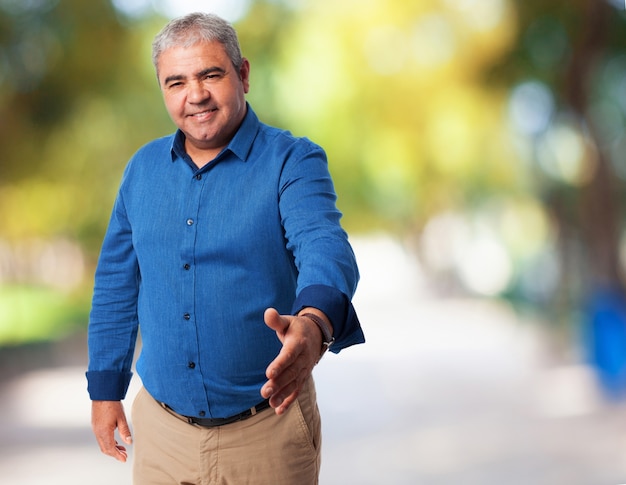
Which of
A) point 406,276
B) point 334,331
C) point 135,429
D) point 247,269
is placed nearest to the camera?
point 334,331

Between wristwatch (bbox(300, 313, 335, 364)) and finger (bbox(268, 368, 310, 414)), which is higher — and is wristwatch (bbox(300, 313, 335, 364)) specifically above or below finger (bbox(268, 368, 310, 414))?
above

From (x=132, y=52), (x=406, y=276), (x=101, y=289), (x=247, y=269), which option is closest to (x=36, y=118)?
(x=132, y=52)

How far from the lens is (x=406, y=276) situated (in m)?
4.43

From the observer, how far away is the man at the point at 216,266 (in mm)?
1431

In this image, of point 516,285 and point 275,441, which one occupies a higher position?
point 516,285

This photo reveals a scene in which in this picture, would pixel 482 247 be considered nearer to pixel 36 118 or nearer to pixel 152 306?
pixel 36 118

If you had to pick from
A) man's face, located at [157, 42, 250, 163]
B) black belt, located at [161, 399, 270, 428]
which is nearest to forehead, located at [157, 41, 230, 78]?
man's face, located at [157, 42, 250, 163]

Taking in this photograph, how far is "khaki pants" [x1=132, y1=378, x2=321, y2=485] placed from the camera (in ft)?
4.83

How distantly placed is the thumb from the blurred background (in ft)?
10.7

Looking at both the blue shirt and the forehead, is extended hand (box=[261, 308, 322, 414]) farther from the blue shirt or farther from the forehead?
the forehead

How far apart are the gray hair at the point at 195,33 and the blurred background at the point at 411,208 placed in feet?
9.07

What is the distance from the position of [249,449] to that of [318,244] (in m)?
0.42

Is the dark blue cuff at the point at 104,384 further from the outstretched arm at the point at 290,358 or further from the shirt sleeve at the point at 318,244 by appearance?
the outstretched arm at the point at 290,358

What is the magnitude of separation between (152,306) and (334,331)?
1.57 ft
